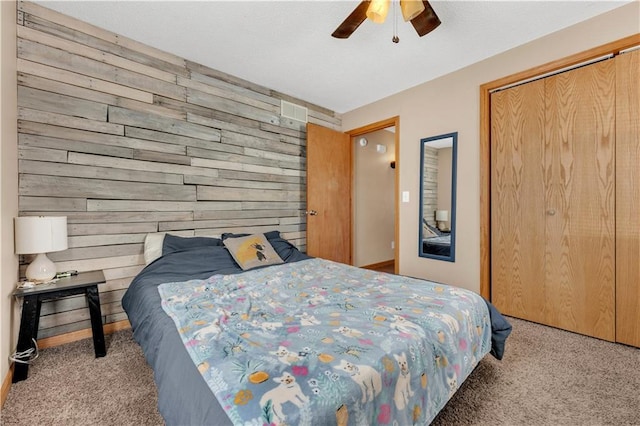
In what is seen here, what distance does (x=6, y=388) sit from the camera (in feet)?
5.21

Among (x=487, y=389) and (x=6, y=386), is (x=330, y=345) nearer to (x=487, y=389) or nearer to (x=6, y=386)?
(x=487, y=389)

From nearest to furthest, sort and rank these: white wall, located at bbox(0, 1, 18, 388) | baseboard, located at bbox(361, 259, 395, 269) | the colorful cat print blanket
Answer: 1. the colorful cat print blanket
2. white wall, located at bbox(0, 1, 18, 388)
3. baseboard, located at bbox(361, 259, 395, 269)

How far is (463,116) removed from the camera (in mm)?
2992

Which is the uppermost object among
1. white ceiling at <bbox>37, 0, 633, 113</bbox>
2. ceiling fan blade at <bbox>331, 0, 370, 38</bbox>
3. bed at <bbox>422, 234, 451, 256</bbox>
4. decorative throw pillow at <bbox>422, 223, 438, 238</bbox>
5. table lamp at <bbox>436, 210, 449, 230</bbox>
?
white ceiling at <bbox>37, 0, 633, 113</bbox>

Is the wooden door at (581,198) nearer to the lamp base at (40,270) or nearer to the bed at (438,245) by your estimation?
the bed at (438,245)

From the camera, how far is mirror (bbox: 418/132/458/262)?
309 centimetres

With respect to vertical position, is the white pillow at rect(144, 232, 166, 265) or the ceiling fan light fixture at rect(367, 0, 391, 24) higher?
the ceiling fan light fixture at rect(367, 0, 391, 24)

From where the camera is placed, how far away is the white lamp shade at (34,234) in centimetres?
177

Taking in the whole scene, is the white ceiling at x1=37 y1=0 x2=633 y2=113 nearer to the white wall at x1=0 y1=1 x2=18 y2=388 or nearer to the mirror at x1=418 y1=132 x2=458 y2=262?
the white wall at x1=0 y1=1 x2=18 y2=388

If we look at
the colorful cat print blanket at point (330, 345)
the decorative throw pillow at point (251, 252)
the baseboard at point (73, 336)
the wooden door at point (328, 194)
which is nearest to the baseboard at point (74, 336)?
the baseboard at point (73, 336)

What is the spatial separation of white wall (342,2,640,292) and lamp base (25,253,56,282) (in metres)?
3.33

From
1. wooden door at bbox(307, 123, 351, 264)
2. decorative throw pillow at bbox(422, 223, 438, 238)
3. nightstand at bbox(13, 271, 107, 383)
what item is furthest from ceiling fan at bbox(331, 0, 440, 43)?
nightstand at bbox(13, 271, 107, 383)

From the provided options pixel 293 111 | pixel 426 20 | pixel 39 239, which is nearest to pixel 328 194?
pixel 293 111

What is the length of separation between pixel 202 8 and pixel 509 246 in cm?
336
